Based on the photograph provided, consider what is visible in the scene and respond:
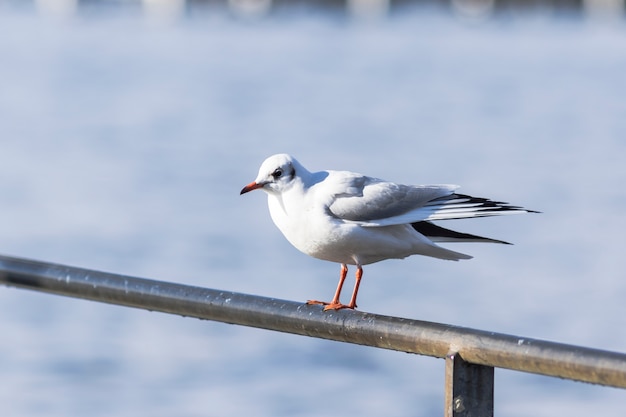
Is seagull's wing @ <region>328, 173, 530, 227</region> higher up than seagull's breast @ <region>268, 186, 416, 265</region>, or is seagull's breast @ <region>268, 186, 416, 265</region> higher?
seagull's wing @ <region>328, 173, 530, 227</region>

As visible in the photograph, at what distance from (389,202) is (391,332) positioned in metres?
0.64

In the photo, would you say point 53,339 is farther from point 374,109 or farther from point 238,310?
point 374,109

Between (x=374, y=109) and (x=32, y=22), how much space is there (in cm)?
4458

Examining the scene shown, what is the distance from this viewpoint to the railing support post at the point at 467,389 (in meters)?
2.60

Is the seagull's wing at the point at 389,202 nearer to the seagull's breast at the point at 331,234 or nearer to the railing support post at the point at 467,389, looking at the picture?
the seagull's breast at the point at 331,234

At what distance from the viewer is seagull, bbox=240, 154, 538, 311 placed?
3273 mm

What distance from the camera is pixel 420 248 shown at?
3285 mm

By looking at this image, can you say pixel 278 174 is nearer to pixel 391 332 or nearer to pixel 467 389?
pixel 391 332

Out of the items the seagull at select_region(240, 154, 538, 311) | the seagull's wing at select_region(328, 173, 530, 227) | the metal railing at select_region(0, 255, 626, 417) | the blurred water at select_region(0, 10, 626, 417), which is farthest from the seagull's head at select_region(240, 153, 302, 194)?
the blurred water at select_region(0, 10, 626, 417)

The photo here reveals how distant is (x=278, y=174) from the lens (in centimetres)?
337

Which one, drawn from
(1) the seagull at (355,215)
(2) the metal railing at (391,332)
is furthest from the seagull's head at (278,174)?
(2) the metal railing at (391,332)

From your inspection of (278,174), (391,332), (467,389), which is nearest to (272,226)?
(278,174)

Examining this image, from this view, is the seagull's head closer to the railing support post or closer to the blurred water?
the railing support post

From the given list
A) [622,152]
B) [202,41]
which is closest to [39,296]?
[622,152]
